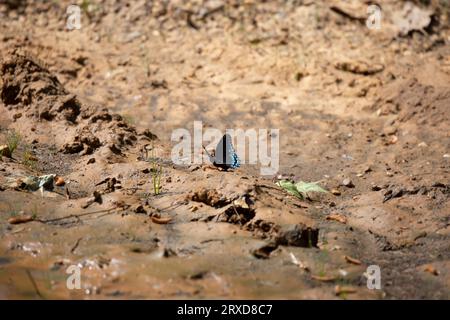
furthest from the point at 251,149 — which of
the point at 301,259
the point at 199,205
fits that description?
the point at 301,259

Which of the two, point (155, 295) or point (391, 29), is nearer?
point (155, 295)

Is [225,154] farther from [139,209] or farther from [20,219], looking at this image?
[20,219]

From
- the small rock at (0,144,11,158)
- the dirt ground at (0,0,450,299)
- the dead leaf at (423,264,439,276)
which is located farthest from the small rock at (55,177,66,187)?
the dead leaf at (423,264,439,276)

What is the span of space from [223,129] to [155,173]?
1.64 meters

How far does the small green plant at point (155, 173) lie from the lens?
393 centimetres

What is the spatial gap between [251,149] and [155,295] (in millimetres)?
2690

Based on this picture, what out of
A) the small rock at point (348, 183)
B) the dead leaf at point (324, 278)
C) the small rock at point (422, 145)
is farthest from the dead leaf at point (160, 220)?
the small rock at point (422, 145)

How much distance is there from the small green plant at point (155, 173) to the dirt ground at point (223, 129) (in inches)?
1.6

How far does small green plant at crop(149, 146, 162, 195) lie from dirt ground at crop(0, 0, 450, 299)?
4 centimetres

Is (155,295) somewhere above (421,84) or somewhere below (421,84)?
below

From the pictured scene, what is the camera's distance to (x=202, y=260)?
3.12 m

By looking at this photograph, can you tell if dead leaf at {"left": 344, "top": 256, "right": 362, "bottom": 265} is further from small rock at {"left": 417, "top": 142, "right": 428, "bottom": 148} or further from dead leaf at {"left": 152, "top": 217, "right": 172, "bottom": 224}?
small rock at {"left": 417, "top": 142, "right": 428, "bottom": 148}
